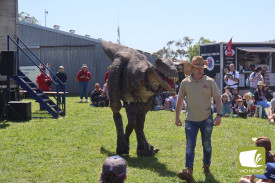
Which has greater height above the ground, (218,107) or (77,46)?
(77,46)

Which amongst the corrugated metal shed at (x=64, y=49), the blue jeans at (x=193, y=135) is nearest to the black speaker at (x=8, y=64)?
the blue jeans at (x=193, y=135)

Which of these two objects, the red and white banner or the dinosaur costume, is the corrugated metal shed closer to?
the red and white banner

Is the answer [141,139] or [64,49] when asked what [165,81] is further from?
[64,49]

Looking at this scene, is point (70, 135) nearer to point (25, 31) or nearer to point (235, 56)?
point (235, 56)

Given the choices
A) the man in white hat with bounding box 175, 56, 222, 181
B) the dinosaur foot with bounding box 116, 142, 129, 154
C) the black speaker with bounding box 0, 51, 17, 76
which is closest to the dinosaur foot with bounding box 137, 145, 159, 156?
the dinosaur foot with bounding box 116, 142, 129, 154

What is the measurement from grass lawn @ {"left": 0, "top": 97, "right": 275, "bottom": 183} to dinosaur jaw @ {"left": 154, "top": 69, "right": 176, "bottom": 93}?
4.31 feet

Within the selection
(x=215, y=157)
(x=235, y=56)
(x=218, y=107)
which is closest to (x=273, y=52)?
(x=235, y=56)

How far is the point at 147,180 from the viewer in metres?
4.87

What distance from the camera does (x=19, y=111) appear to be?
34.9ft

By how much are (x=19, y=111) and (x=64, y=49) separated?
13689 mm

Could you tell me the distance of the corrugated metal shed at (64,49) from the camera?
23.5 meters

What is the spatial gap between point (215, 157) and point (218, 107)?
1.59 m

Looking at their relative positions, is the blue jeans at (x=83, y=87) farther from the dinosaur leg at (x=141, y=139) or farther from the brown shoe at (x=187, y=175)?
the brown shoe at (x=187, y=175)

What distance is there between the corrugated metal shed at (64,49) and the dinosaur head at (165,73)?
18.1 m
